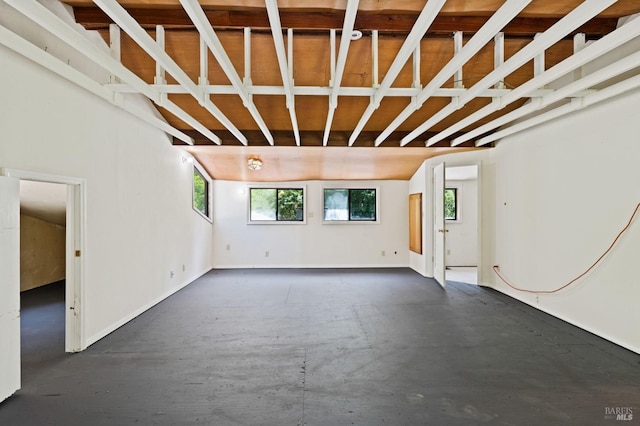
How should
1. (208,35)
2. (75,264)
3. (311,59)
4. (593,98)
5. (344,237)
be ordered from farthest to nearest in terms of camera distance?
1. (344,237)
2. (311,59)
3. (593,98)
4. (75,264)
5. (208,35)

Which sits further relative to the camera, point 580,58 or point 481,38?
point 580,58

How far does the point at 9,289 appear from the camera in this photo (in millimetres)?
2096

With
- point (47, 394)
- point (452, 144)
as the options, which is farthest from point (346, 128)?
point (47, 394)

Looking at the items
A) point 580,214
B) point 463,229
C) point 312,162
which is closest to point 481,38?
point 580,214

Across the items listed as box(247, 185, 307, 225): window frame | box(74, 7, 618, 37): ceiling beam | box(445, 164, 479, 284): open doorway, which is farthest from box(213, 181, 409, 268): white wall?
box(74, 7, 618, 37): ceiling beam

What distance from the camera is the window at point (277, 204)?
24.0ft

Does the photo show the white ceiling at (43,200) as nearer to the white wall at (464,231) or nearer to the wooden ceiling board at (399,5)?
the wooden ceiling board at (399,5)

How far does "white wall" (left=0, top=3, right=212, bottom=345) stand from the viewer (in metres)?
2.24

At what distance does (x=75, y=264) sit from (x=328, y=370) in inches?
96.0

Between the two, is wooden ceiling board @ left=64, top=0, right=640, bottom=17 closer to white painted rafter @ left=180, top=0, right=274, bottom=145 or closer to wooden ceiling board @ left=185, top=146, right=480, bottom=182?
white painted rafter @ left=180, top=0, right=274, bottom=145

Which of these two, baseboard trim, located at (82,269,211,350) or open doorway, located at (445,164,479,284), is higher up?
open doorway, located at (445,164,479,284)

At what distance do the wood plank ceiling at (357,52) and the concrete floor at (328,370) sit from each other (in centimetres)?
233

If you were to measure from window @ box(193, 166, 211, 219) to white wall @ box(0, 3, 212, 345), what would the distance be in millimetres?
901

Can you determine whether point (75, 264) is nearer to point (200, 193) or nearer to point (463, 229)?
point (200, 193)
